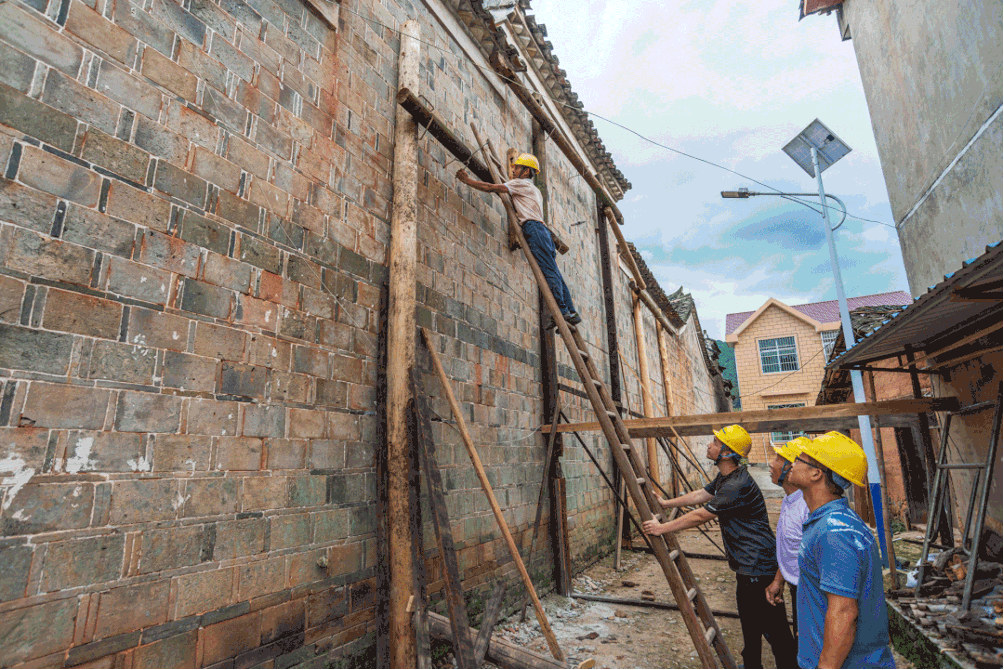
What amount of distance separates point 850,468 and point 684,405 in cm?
1544

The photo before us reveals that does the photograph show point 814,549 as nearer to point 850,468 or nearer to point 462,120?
point 850,468

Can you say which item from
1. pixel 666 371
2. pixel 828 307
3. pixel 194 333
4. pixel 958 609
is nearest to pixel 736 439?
pixel 958 609

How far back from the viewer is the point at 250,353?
311 centimetres

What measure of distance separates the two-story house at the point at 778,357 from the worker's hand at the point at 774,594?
21.7 m

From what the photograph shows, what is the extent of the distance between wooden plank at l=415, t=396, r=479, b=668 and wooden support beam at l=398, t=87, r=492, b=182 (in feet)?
9.04

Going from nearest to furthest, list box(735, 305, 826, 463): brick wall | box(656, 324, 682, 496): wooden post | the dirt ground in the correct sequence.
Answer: the dirt ground
box(656, 324, 682, 496): wooden post
box(735, 305, 826, 463): brick wall

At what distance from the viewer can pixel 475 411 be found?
521cm

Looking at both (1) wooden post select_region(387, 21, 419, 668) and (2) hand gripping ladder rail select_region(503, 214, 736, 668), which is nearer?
(2) hand gripping ladder rail select_region(503, 214, 736, 668)

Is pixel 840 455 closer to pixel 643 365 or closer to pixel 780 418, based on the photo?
pixel 780 418

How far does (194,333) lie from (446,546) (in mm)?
2167

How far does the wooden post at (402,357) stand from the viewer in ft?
11.5

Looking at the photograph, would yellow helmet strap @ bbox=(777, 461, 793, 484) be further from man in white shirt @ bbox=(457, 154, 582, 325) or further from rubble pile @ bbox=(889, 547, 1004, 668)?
man in white shirt @ bbox=(457, 154, 582, 325)

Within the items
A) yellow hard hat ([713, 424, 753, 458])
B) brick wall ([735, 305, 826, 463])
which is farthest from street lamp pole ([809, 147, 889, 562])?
brick wall ([735, 305, 826, 463])

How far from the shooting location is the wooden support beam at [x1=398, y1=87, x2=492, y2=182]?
4.64m
